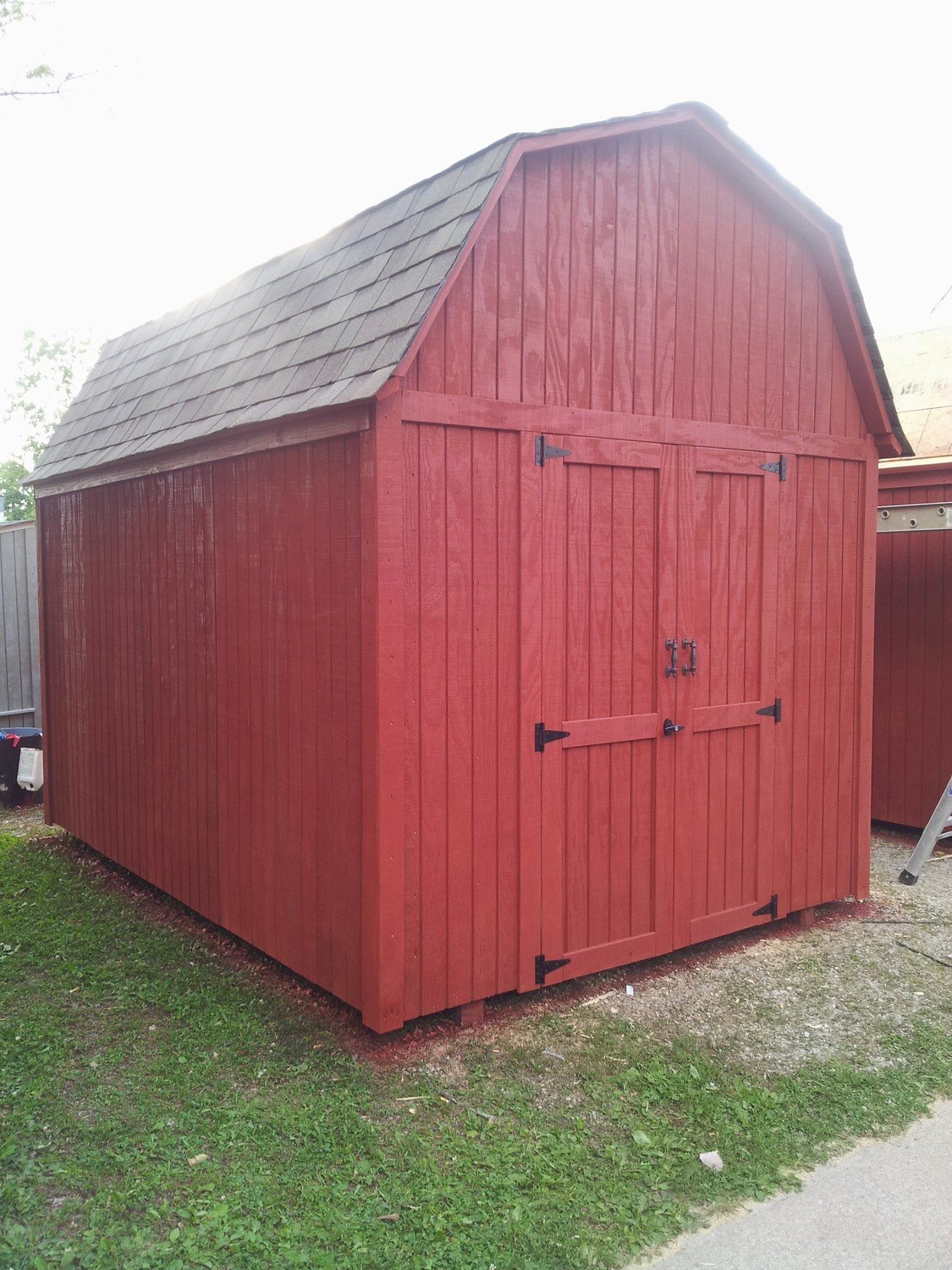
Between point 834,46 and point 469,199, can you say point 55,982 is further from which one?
point 834,46

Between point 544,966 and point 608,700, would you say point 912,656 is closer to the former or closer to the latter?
point 608,700

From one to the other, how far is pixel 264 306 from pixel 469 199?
1.69m

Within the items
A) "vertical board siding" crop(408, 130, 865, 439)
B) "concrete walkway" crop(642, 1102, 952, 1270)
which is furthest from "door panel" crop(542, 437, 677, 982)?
"concrete walkway" crop(642, 1102, 952, 1270)

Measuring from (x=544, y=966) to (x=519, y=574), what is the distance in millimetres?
1736

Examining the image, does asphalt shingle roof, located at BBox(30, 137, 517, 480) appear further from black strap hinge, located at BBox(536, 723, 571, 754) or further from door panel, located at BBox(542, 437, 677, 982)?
black strap hinge, located at BBox(536, 723, 571, 754)

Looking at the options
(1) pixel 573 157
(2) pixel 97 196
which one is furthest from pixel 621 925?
(2) pixel 97 196

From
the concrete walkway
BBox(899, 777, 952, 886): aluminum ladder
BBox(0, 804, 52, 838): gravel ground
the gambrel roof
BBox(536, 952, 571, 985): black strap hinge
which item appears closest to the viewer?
the concrete walkway

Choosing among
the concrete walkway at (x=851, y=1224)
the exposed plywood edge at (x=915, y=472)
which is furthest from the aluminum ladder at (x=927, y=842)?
the exposed plywood edge at (x=915, y=472)

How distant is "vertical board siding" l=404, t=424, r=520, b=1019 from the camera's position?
13.4 feet

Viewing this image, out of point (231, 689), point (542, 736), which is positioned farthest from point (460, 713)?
point (231, 689)

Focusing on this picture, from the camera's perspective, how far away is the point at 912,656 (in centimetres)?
728

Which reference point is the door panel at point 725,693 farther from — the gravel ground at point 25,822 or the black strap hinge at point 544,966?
the gravel ground at point 25,822

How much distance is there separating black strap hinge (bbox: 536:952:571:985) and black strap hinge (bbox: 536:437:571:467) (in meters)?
2.16

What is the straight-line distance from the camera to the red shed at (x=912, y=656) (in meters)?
7.10
